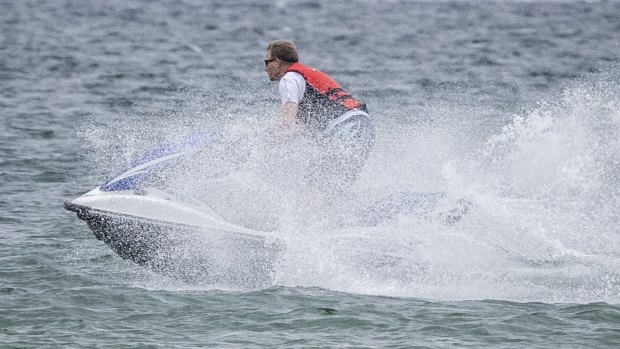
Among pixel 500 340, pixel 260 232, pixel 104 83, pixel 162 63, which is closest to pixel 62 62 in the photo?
pixel 162 63

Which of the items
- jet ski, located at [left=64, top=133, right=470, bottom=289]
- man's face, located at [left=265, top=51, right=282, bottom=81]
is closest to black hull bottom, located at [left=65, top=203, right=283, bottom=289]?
jet ski, located at [left=64, top=133, right=470, bottom=289]

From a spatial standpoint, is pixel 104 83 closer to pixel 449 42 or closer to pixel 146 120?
pixel 146 120

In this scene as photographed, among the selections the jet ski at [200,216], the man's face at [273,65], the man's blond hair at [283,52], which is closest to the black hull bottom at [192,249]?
the jet ski at [200,216]

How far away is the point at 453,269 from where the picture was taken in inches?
374

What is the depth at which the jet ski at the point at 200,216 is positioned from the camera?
375 inches

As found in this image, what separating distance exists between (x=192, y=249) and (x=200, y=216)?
0.96ft

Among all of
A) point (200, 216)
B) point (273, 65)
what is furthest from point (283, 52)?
point (200, 216)

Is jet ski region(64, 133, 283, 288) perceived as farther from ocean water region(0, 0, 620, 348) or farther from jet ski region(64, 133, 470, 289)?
ocean water region(0, 0, 620, 348)

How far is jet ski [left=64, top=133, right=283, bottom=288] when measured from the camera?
31.2 ft

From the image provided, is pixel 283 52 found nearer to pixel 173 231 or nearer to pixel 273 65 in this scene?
pixel 273 65

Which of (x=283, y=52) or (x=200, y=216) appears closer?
(x=200, y=216)

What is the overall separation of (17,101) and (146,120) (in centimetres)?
392

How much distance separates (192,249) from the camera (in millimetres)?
9625

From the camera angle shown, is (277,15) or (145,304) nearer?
(145,304)
